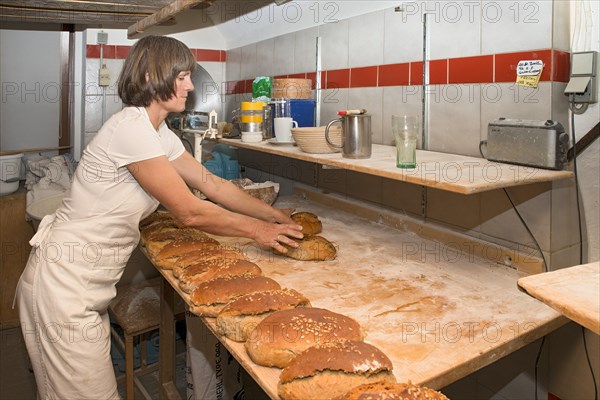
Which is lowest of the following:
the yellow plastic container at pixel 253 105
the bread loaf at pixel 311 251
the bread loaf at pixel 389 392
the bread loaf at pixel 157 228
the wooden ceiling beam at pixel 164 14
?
the bread loaf at pixel 389 392

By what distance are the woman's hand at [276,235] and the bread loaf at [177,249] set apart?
202 millimetres

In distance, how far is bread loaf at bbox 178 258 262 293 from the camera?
158 centimetres

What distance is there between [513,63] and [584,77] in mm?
243

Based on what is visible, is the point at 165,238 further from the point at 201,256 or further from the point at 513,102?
the point at 513,102

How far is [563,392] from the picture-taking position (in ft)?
5.62

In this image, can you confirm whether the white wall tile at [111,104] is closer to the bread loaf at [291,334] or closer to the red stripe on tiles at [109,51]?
the red stripe on tiles at [109,51]

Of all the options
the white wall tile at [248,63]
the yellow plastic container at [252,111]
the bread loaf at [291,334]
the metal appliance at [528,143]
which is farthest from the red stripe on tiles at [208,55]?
the bread loaf at [291,334]

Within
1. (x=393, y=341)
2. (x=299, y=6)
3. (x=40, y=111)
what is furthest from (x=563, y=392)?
(x=40, y=111)

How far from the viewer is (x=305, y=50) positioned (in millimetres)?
2938

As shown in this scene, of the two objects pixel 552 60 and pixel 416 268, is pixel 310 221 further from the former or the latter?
pixel 552 60

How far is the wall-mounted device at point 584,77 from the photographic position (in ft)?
5.13

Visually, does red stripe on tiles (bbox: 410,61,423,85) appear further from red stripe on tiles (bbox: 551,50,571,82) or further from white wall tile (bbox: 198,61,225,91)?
white wall tile (bbox: 198,61,225,91)

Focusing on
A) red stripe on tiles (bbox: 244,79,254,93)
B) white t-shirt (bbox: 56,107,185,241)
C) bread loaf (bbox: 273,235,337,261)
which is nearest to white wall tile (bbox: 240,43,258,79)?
red stripe on tiles (bbox: 244,79,254,93)

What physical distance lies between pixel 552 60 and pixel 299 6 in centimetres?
159
